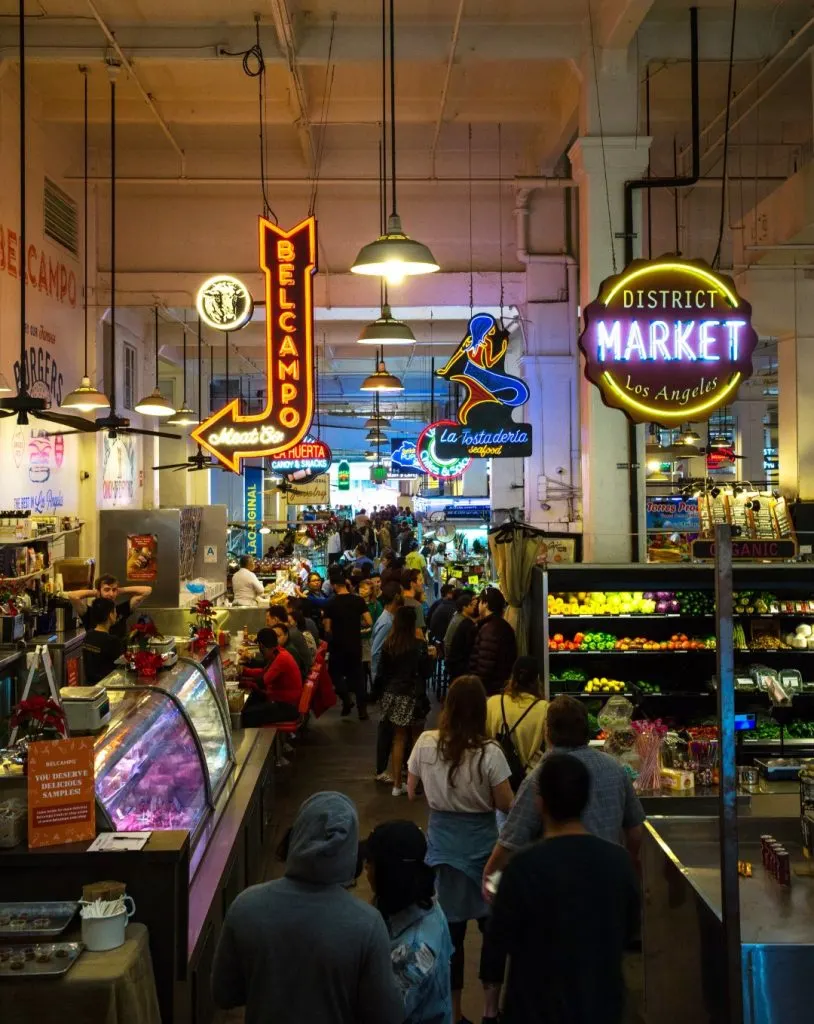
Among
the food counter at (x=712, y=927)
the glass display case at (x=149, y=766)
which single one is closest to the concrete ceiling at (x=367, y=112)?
the glass display case at (x=149, y=766)

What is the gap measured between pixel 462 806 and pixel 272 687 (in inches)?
181

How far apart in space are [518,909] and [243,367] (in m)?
24.9

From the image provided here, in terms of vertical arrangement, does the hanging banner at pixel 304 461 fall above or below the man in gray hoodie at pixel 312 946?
above

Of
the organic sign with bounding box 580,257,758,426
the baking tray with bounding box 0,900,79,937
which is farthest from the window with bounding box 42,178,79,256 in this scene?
the baking tray with bounding box 0,900,79,937

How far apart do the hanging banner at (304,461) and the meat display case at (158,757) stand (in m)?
13.9

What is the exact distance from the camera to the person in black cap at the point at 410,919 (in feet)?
10.2

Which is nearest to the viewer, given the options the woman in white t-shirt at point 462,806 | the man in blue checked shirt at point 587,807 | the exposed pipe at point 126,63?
the man in blue checked shirt at point 587,807

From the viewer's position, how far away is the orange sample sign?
3.99 meters

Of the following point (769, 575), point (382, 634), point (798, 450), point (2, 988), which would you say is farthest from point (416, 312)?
point (2, 988)

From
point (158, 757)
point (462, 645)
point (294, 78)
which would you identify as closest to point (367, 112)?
point (294, 78)

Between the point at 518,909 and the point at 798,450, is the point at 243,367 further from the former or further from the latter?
the point at 518,909

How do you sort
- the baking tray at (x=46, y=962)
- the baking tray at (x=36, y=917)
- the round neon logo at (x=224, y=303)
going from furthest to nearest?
the round neon logo at (x=224, y=303)
the baking tray at (x=36, y=917)
the baking tray at (x=46, y=962)

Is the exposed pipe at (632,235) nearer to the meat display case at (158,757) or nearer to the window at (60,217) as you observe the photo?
the meat display case at (158,757)

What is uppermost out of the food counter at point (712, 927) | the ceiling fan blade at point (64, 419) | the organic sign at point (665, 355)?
the organic sign at point (665, 355)
